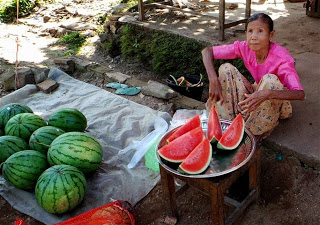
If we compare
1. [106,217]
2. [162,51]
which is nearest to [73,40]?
[162,51]

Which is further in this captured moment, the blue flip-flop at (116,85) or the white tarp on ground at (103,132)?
the blue flip-flop at (116,85)

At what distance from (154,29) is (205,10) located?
186 cm

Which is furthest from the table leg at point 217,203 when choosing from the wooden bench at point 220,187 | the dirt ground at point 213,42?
the dirt ground at point 213,42

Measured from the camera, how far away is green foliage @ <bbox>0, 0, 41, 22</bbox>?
11.2 m

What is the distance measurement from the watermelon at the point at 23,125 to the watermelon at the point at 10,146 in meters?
0.12

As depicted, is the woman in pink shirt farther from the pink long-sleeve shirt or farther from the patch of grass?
the patch of grass

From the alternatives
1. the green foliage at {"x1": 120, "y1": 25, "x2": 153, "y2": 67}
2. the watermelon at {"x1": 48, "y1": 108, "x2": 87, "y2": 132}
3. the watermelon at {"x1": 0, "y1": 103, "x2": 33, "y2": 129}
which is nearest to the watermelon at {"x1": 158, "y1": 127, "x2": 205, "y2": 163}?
the watermelon at {"x1": 48, "y1": 108, "x2": 87, "y2": 132}

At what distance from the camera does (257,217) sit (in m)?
2.82

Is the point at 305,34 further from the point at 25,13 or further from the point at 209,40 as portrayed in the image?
the point at 25,13

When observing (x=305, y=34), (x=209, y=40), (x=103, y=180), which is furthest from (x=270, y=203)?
(x=305, y=34)

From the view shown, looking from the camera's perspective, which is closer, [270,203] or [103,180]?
[270,203]

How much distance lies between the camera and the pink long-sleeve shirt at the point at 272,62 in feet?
9.49

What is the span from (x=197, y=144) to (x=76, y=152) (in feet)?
3.99

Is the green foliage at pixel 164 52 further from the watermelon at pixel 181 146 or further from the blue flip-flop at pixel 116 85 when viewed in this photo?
the watermelon at pixel 181 146
